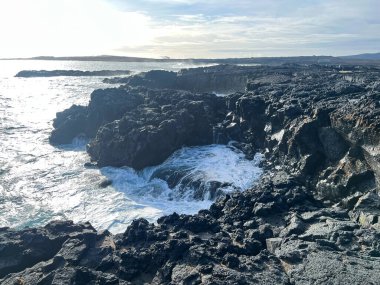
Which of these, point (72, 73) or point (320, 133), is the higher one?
point (72, 73)

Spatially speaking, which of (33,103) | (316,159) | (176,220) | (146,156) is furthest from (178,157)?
(33,103)

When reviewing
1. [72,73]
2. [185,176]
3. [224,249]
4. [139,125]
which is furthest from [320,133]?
[72,73]

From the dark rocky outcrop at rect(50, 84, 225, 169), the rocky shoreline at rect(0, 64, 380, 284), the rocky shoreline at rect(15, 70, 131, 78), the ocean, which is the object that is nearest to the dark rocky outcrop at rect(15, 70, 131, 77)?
the rocky shoreline at rect(15, 70, 131, 78)

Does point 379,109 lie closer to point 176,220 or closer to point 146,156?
point 176,220

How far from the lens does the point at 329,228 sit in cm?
1694

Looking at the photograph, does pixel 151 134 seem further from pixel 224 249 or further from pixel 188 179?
pixel 224 249

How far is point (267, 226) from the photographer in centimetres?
1850

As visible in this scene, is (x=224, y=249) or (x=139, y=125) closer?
(x=224, y=249)

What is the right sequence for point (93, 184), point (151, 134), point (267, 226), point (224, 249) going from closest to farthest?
point (224, 249) → point (267, 226) → point (93, 184) → point (151, 134)

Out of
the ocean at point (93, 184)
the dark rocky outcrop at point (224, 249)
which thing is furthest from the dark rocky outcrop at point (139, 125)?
the dark rocky outcrop at point (224, 249)

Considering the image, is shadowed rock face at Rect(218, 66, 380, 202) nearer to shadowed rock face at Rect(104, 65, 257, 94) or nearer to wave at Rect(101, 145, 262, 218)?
wave at Rect(101, 145, 262, 218)

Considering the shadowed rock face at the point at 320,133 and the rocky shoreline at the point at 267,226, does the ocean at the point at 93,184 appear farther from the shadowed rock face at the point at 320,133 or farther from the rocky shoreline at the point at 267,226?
the shadowed rock face at the point at 320,133

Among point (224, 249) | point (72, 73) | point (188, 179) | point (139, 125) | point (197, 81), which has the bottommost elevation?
point (188, 179)

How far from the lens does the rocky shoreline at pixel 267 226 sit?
15.0m
